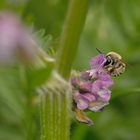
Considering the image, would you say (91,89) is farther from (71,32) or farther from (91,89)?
(71,32)

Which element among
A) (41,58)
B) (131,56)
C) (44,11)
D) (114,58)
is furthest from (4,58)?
(44,11)

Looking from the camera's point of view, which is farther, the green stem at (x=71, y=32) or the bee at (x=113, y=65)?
the bee at (x=113, y=65)

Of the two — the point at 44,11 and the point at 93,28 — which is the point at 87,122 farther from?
the point at 44,11

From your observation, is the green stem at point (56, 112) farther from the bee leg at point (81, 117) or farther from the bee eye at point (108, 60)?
the bee eye at point (108, 60)

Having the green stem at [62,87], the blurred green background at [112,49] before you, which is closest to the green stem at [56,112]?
the green stem at [62,87]

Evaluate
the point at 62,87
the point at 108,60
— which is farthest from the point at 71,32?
the point at 108,60

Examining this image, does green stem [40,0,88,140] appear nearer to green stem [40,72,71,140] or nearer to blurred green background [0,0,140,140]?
green stem [40,72,71,140]

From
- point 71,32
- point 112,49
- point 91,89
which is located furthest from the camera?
point 112,49
